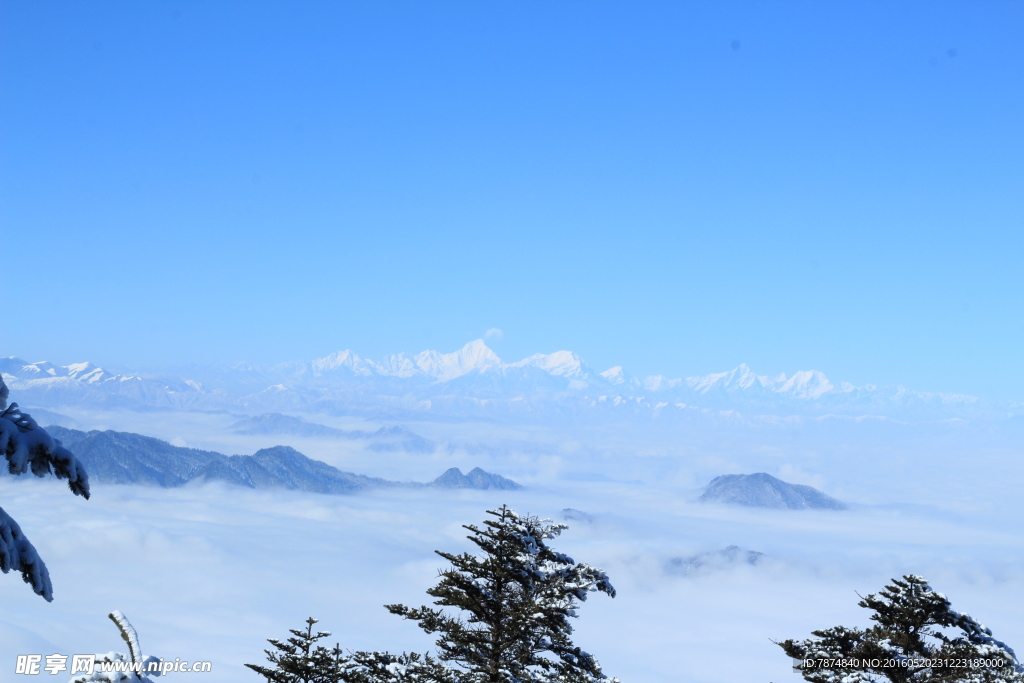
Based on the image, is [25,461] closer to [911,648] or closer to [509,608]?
[509,608]

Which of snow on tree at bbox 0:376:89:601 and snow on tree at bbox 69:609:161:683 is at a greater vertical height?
snow on tree at bbox 0:376:89:601

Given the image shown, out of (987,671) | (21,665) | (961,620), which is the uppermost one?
(961,620)

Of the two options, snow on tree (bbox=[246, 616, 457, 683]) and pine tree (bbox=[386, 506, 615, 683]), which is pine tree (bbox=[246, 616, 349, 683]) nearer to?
snow on tree (bbox=[246, 616, 457, 683])

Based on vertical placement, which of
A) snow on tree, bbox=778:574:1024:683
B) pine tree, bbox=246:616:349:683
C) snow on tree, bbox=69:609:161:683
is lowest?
pine tree, bbox=246:616:349:683

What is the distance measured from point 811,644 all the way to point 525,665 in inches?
370

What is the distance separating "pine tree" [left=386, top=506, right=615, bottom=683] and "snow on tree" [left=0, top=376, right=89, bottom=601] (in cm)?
1626

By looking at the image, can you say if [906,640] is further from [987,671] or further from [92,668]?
[92,668]

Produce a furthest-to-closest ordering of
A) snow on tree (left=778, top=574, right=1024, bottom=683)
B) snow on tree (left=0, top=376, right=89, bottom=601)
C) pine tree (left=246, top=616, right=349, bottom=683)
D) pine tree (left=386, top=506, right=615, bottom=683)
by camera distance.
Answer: pine tree (left=246, top=616, right=349, bottom=683), pine tree (left=386, top=506, right=615, bottom=683), snow on tree (left=778, top=574, right=1024, bottom=683), snow on tree (left=0, top=376, right=89, bottom=601)

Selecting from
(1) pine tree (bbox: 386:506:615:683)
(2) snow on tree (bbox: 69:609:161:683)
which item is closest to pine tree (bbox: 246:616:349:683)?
(1) pine tree (bbox: 386:506:615:683)

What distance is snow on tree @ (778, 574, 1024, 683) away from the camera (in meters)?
20.1

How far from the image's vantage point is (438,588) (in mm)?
23109

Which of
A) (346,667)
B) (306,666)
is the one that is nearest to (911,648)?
(346,667)

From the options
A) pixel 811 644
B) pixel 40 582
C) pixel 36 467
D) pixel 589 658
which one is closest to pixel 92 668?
pixel 40 582

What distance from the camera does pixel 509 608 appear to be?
908 inches
